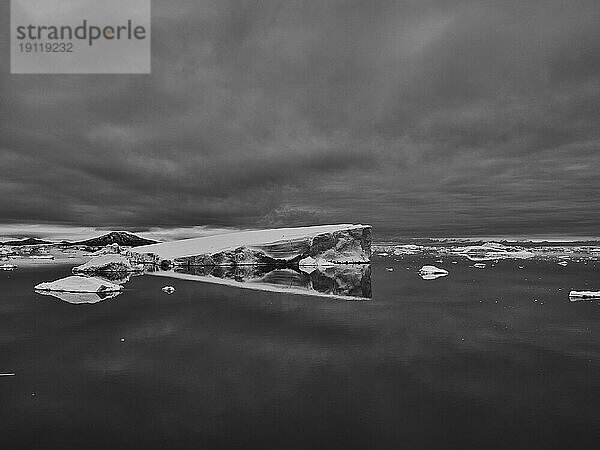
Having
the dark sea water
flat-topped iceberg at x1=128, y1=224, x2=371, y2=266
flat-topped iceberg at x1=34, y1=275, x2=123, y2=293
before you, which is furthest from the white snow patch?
the dark sea water

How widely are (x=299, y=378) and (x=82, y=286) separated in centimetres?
1217

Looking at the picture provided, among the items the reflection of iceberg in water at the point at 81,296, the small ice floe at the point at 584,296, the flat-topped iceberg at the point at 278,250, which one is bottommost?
the small ice floe at the point at 584,296

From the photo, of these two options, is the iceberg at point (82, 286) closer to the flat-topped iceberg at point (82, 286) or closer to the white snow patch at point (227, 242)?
the flat-topped iceberg at point (82, 286)

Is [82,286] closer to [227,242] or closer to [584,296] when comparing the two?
[227,242]

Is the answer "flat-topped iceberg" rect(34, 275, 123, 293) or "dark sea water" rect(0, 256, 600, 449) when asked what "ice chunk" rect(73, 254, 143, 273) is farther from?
"dark sea water" rect(0, 256, 600, 449)

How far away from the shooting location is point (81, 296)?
15.3 metres

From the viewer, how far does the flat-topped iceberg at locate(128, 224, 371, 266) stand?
93.3 feet

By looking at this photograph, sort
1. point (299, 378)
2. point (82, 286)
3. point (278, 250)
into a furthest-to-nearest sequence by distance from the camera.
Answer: point (278, 250) < point (82, 286) < point (299, 378)

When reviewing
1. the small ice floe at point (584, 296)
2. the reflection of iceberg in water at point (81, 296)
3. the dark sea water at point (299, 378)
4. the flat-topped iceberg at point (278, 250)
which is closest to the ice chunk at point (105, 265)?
the flat-topped iceberg at point (278, 250)

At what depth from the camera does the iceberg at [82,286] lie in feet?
51.7

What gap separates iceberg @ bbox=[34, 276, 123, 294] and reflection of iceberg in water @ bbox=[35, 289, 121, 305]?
0.13m

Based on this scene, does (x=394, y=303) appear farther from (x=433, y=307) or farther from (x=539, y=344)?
(x=539, y=344)

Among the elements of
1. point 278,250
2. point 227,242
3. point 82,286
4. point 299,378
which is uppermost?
point 227,242

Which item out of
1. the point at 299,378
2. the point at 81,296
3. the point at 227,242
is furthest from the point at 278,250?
the point at 299,378
